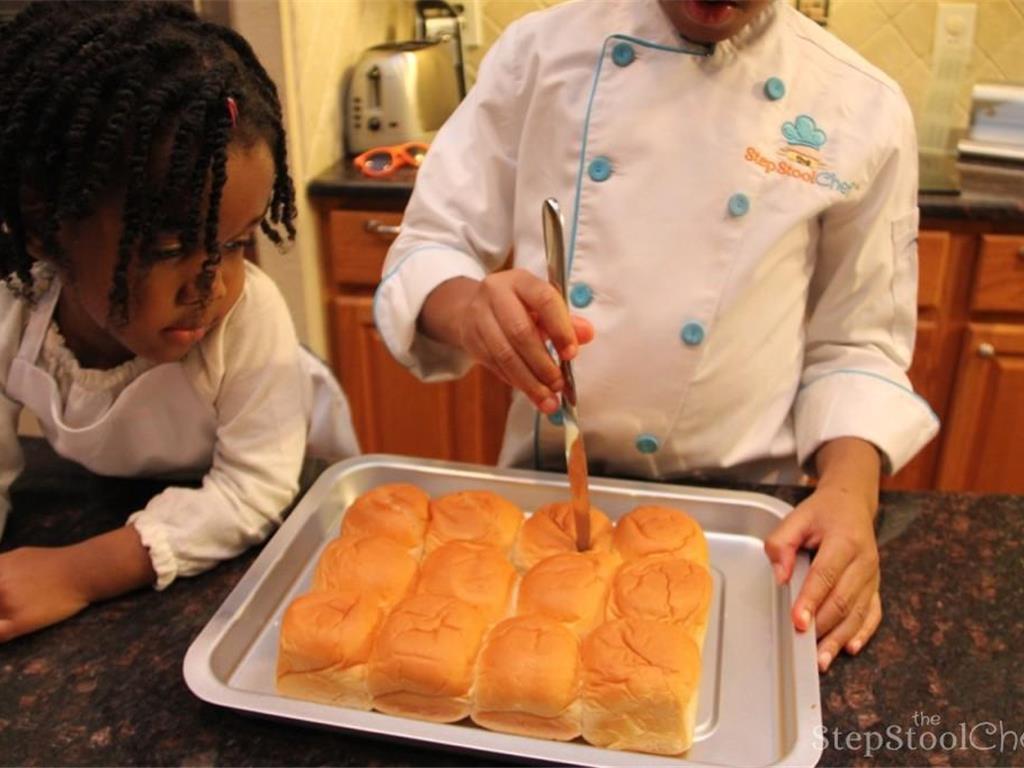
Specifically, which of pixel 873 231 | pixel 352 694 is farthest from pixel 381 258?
pixel 352 694

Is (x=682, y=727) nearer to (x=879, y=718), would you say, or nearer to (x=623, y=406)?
(x=879, y=718)

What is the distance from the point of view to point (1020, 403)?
173cm

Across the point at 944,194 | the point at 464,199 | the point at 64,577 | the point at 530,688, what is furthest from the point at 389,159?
the point at 530,688

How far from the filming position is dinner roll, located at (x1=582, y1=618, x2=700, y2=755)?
59cm

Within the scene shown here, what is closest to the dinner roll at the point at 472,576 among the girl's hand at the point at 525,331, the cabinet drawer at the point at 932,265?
the girl's hand at the point at 525,331

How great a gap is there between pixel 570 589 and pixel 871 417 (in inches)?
12.9

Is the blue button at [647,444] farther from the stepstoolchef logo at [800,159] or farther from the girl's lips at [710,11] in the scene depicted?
the girl's lips at [710,11]

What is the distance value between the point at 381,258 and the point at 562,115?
34.8 inches

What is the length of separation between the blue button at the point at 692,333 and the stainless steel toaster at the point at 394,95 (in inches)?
42.3

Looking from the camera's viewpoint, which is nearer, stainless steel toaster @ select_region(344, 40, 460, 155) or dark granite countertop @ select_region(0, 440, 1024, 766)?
dark granite countertop @ select_region(0, 440, 1024, 766)

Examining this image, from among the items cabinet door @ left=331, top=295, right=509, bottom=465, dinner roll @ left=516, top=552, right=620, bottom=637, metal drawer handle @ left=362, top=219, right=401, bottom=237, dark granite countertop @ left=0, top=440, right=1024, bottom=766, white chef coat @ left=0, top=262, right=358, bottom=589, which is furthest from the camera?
cabinet door @ left=331, top=295, right=509, bottom=465

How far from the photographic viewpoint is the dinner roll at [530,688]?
603 millimetres

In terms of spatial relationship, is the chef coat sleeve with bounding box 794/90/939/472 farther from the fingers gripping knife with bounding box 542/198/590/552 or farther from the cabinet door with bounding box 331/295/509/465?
the cabinet door with bounding box 331/295/509/465

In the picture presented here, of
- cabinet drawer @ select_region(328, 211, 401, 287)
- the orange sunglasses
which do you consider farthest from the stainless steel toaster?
cabinet drawer @ select_region(328, 211, 401, 287)
